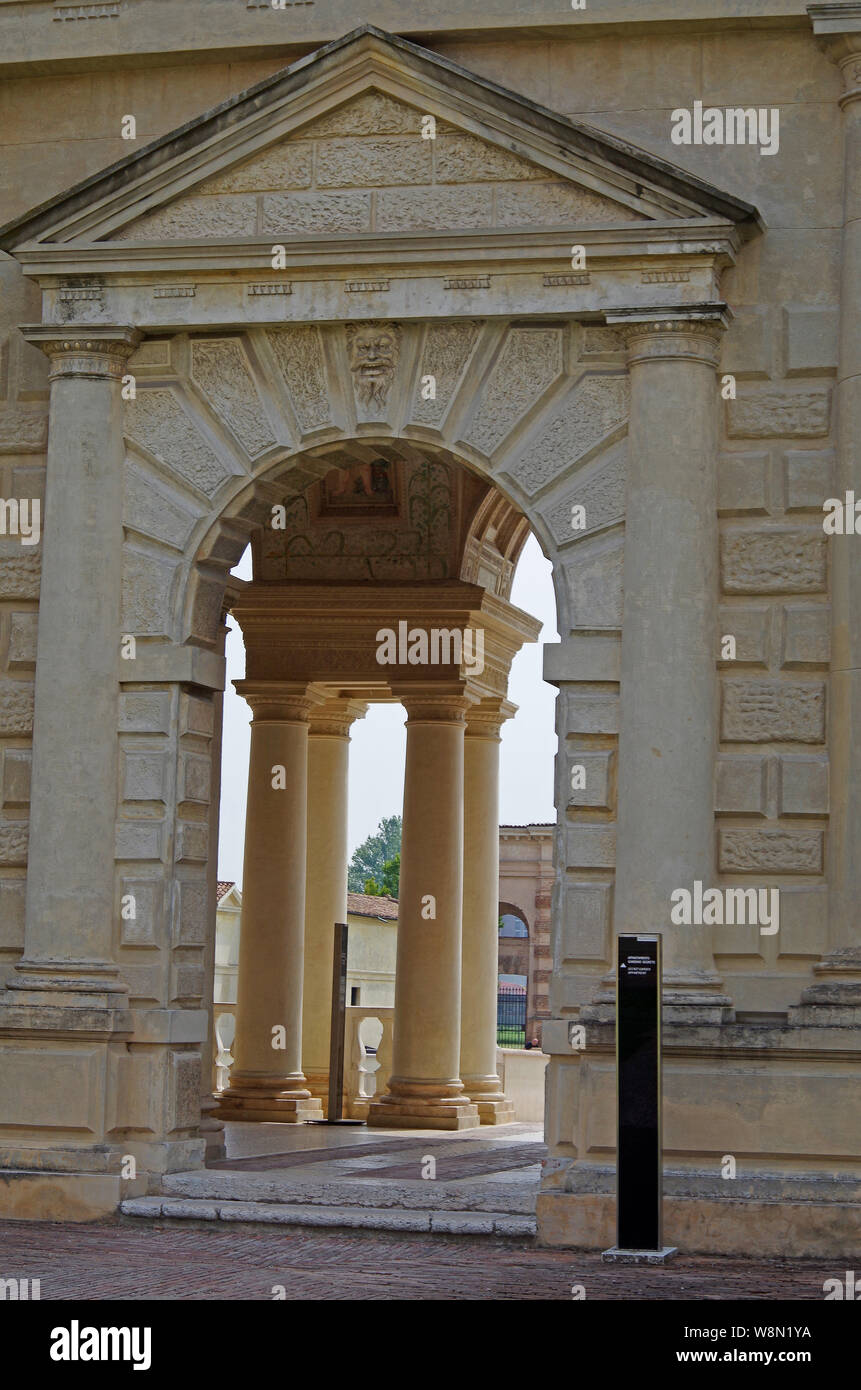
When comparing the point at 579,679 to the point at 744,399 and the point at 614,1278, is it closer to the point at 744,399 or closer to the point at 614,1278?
the point at 744,399

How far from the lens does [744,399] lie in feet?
48.5

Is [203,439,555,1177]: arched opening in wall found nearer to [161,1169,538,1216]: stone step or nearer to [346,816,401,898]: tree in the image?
[161,1169,538,1216]: stone step

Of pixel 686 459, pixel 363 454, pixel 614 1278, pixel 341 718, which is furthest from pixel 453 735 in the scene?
pixel 614 1278

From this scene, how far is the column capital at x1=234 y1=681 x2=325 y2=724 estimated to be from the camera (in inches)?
891

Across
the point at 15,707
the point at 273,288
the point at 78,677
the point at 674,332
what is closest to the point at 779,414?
the point at 674,332

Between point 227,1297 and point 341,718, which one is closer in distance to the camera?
point 227,1297

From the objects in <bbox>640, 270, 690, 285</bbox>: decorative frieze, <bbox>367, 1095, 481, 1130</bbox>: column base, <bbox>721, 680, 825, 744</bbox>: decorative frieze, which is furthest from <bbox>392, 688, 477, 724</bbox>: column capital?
<bbox>640, 270, 690, 285</bbox>: decorative frieze

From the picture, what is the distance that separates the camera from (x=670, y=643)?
1439 centimetres

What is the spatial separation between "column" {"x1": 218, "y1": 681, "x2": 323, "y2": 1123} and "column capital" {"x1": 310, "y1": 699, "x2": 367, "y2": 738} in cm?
161

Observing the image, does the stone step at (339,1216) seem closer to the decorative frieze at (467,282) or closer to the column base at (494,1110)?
the decorative frieze at (467,282)

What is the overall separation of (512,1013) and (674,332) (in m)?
48.8

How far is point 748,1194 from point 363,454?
595 centimetres

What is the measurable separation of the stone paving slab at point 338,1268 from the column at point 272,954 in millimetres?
7369

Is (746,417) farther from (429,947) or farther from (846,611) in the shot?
(429,947)
